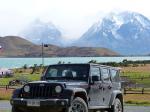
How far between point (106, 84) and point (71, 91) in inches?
105

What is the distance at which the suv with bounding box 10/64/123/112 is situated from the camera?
16.5 meters

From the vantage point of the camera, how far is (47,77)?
18312 mm

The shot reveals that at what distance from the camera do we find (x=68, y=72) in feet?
59.3

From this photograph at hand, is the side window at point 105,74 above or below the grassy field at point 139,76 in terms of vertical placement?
above

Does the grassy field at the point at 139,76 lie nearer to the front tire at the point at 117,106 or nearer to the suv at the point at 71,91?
the front tire at the point at 117,106

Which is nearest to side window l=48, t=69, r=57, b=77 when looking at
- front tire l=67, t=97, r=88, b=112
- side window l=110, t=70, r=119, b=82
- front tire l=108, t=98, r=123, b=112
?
front tire l=67, t=97, r=88, b=112

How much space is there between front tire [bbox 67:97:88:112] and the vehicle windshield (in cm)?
108


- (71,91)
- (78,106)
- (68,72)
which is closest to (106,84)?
(68,72)

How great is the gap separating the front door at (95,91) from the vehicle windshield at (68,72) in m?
0.29

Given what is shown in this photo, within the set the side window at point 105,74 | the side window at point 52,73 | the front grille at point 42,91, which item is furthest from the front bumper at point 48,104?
the side window at point 105,74

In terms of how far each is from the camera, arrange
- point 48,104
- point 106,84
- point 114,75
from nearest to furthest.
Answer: point 48,104 < point 106,84 < point 114,75

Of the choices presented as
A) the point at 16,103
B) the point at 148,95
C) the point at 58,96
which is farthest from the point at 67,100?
the point at 148,95

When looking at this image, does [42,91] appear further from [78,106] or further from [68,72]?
[68,72]

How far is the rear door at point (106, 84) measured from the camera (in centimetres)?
1878
